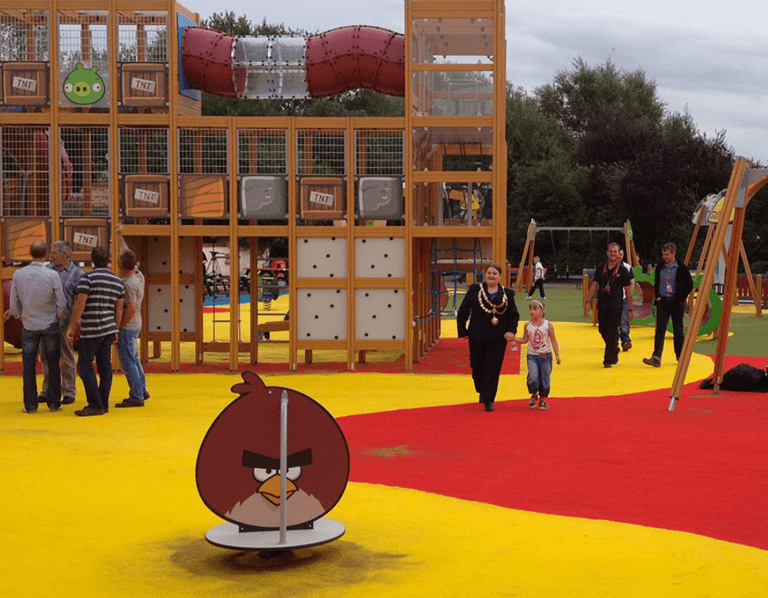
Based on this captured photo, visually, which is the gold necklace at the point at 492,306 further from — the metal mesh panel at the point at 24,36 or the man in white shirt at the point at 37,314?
the metal mesh panel at the point at 24,36

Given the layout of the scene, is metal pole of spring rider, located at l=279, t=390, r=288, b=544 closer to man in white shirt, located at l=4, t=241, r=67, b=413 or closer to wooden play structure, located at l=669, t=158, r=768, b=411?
man in white shirt, located at l=4, t=241, r=67, b=413

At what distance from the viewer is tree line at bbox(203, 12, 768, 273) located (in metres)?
51.3

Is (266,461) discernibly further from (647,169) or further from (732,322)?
(647,169)

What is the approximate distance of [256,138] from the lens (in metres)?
16.8

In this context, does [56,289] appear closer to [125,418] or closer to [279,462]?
[125,418]

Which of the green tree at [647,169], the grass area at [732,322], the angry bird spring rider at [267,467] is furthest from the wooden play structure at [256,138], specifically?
the green tree at [647,169]

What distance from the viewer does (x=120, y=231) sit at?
53.5 feet

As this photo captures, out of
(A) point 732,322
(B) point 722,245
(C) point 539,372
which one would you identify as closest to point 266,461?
(C) point 539,372

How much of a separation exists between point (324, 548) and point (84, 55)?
12.2 meters

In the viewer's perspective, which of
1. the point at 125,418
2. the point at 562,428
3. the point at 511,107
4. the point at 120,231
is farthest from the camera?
the point at 511,107

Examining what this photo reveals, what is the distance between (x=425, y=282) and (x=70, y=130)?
6.73m

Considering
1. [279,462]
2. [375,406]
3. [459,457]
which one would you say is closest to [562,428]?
[459,457]

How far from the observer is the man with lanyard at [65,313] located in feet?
40.1

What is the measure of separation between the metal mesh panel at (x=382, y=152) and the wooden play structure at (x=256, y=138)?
0.02m
